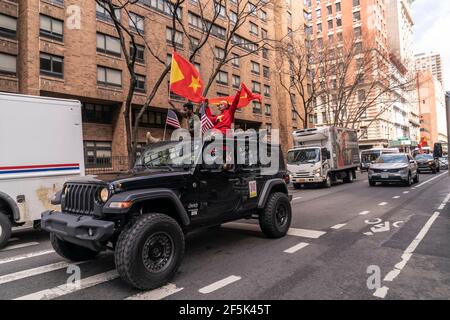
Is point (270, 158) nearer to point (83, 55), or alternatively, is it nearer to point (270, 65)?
point (83, 55)

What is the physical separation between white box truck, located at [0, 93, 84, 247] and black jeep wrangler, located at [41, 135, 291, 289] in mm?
2382

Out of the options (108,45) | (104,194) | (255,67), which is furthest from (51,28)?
(255,67)

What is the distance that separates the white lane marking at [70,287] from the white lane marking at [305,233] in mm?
3859

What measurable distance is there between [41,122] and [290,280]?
20.6ft

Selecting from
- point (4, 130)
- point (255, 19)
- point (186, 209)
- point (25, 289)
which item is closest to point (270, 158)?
point (186, 209)

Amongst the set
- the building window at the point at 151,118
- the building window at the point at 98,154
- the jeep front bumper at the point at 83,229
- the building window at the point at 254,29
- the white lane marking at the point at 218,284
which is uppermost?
the building window at the point at 254,29

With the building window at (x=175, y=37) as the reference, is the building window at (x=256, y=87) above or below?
below

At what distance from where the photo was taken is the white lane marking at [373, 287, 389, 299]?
3.74 meters

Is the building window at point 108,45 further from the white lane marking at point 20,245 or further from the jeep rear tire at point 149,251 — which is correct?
the jeep rear tire at point 149,251

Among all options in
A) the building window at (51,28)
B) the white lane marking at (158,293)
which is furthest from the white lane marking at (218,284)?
the building window at (51,28)

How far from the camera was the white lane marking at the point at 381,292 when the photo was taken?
374cm

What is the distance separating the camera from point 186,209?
476 centimetres

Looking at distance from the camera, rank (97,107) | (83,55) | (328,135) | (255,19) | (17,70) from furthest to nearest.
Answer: (255,19), (97,107), (83,55), (17,70), (328,135)

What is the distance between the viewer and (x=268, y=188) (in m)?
6.47
